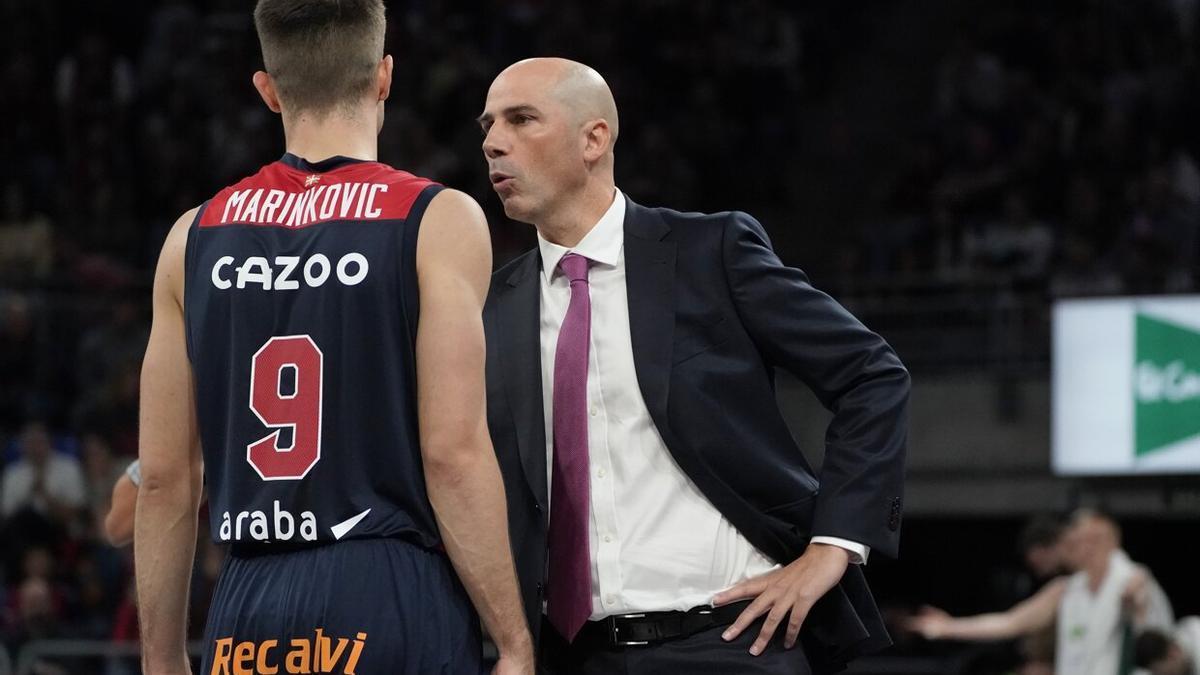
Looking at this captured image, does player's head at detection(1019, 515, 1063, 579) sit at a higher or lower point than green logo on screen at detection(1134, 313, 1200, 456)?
lower

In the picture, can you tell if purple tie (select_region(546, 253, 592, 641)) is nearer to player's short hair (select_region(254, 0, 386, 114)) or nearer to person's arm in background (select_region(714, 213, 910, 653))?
person's arm in background (select_region(714, 213, 910, 653))

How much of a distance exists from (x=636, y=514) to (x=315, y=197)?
92 cm

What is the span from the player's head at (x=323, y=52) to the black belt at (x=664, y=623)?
115 centimetres

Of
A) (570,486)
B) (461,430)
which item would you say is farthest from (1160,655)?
(461,430)

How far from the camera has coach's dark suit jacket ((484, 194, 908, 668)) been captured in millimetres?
3619

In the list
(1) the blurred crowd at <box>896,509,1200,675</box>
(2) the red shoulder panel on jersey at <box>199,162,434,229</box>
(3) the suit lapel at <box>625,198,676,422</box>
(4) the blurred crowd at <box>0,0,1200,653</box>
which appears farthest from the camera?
(4) the blurred crowd at <box>0,0,1200,653</box>

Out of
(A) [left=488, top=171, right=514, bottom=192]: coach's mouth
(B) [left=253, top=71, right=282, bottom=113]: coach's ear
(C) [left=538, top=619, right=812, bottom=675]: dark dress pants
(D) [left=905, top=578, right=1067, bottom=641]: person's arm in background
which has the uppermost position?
(B) [left=253, top=71, right=282, bottom=113]: coach's ear

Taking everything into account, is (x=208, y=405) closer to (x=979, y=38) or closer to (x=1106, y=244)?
(x=1106, y=244)

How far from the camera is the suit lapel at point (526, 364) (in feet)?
12.0

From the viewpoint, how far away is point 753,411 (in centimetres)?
368

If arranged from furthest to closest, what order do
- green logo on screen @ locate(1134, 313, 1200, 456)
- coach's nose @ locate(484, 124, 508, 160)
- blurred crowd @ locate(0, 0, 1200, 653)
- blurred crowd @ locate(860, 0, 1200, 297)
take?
blurred crowd @ locate(860, 0, 1200, 297)
blurred crowd @ locate(0, 0, 1200, 653)
green logo on screen @ locate(1134, 313, 1200, 456)
coach's nose @ locate(484, 124, 508, 160)

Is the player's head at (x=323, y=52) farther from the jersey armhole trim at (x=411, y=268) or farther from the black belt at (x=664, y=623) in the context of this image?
the black belt at (x=664, y=623)

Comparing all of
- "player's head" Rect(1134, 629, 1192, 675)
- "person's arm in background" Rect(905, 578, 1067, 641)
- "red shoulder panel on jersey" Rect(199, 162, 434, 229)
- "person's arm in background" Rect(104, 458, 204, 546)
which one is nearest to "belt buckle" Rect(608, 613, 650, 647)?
"red shoulder panel on jersey" Rect(199, 162, 434, 229)

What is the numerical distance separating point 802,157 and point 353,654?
46.1 ft
